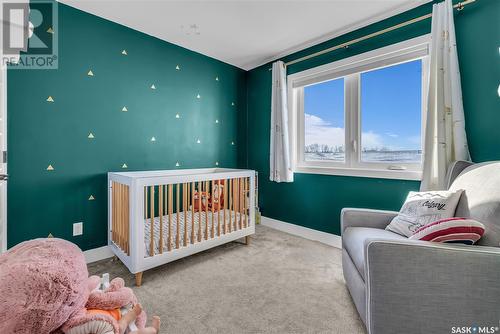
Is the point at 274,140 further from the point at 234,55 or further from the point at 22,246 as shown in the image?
the point at 22,246

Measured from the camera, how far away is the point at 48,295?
574 mm

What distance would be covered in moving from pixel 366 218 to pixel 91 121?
2.54 metres

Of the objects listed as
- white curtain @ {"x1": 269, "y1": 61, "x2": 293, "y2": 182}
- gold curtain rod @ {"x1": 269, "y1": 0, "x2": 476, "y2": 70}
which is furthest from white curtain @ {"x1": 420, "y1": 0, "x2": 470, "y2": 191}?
white curtain @ {"x1": 269, "y1": 61, "x2": 293, "y2": 182}

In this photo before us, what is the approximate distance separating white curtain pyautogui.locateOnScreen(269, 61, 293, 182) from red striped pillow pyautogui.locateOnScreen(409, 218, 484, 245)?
6.23ft

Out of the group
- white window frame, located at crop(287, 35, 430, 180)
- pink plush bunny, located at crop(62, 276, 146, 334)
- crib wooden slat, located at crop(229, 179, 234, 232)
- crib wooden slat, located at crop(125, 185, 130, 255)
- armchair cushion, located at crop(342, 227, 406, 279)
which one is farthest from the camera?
crib wooden slat, located at crop(229, 179, 234, 232)

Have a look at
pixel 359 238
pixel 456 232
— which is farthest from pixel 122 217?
pixel 456 232

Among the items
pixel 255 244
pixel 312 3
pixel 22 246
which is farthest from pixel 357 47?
pixel 22 246

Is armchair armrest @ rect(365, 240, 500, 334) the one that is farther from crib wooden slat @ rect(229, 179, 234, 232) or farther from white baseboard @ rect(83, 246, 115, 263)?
white baseboard @ rect(83, 246, 115, 263)

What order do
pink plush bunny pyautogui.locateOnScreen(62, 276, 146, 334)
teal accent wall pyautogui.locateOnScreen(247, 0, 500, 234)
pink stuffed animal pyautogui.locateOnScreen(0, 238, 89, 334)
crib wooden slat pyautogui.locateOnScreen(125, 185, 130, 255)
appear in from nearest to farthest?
pink stuffed animal pyautogui.locateOnScreen(0, 238, 89, 334) < pink plush bunny pyautogui.locateOnScreen(62, 276, 146, 334) < teal accent wall pyautogui.locateOnScreen(247, 0, 500, 234) < crib wooden slat pyautogui.locateOnScreen(125, 185, 130, 255)

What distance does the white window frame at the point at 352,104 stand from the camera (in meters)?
2.07

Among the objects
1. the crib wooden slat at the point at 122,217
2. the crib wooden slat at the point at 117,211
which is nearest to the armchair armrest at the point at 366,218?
the crib wooden slat at the point at 122,217

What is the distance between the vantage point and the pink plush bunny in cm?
65

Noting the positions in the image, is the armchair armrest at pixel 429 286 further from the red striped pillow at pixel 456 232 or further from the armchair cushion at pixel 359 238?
the armchair cushion at pixel 359 238

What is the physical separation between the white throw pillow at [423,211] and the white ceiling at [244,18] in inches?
67.0
